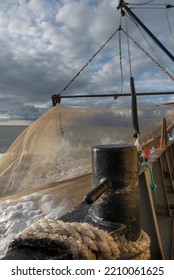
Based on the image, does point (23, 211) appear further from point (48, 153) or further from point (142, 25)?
→ point (142, 25)

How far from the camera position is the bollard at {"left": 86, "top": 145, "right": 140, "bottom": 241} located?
166cm

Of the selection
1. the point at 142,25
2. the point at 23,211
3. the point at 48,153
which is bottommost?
the point at 23,211

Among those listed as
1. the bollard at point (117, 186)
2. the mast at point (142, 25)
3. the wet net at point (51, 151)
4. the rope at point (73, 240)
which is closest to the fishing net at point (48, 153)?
the wet net at point (51, 151)

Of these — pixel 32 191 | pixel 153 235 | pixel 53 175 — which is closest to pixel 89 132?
pixel 53 175

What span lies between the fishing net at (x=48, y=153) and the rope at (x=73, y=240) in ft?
15.3

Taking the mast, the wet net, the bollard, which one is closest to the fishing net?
the wet net

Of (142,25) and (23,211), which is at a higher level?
(142,25)

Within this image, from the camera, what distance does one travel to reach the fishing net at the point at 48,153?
6.53 m

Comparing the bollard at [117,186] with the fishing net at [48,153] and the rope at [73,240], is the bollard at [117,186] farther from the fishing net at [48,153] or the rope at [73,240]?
the fishing net at [48,153]

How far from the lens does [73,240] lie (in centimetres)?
140

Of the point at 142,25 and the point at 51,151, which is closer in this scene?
the point at 51,151

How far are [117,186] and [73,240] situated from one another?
44 centimetres

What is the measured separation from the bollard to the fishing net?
4462 mm

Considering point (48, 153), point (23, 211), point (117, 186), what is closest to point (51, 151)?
point (48, 153)
